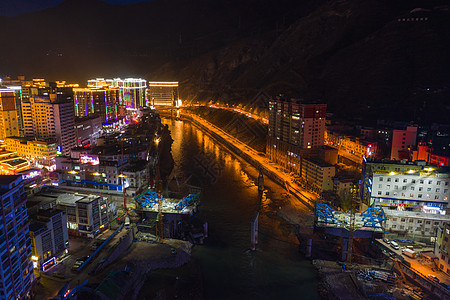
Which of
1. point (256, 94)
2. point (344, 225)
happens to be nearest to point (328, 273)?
point (344, 225)

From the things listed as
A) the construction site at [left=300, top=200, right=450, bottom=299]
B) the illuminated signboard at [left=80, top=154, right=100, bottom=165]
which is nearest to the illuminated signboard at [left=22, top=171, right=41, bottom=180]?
the illuminated signboard at [left=80, top=154, right=100, bottom=165]

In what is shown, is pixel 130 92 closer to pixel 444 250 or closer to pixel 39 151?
pixel 39 151

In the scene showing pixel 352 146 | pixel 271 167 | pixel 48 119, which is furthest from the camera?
pixel 271 167

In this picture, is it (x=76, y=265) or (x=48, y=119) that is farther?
(x=48, y=119)

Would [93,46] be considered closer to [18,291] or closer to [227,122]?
[227,122]

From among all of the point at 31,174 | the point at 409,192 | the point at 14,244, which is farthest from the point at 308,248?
the point at 31,174

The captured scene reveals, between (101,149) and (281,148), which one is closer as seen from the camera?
(101,149)
